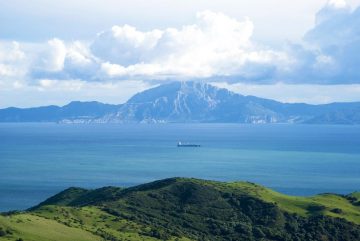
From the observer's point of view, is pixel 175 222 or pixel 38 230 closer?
pixel 38 230

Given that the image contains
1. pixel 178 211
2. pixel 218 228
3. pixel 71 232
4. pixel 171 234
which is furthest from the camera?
pixel 178 211

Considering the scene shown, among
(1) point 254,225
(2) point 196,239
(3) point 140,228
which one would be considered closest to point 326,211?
(1) point 254,225

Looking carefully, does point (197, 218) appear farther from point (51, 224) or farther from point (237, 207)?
point (51, 224)

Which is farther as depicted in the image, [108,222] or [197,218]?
[197,218]

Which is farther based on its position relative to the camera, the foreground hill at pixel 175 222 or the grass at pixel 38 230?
the foreground hill at pixel 175 222

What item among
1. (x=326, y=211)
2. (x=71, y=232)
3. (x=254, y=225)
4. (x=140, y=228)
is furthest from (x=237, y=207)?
(x=71, y=232)

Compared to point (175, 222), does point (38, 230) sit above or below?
above

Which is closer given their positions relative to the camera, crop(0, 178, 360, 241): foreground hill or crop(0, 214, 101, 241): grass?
crop(0, 214, 101, 241): grass

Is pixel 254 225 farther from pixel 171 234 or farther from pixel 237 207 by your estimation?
pixel 171 234

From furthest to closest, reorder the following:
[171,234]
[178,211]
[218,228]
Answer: [178,211] → [218,228] → [171,234]
